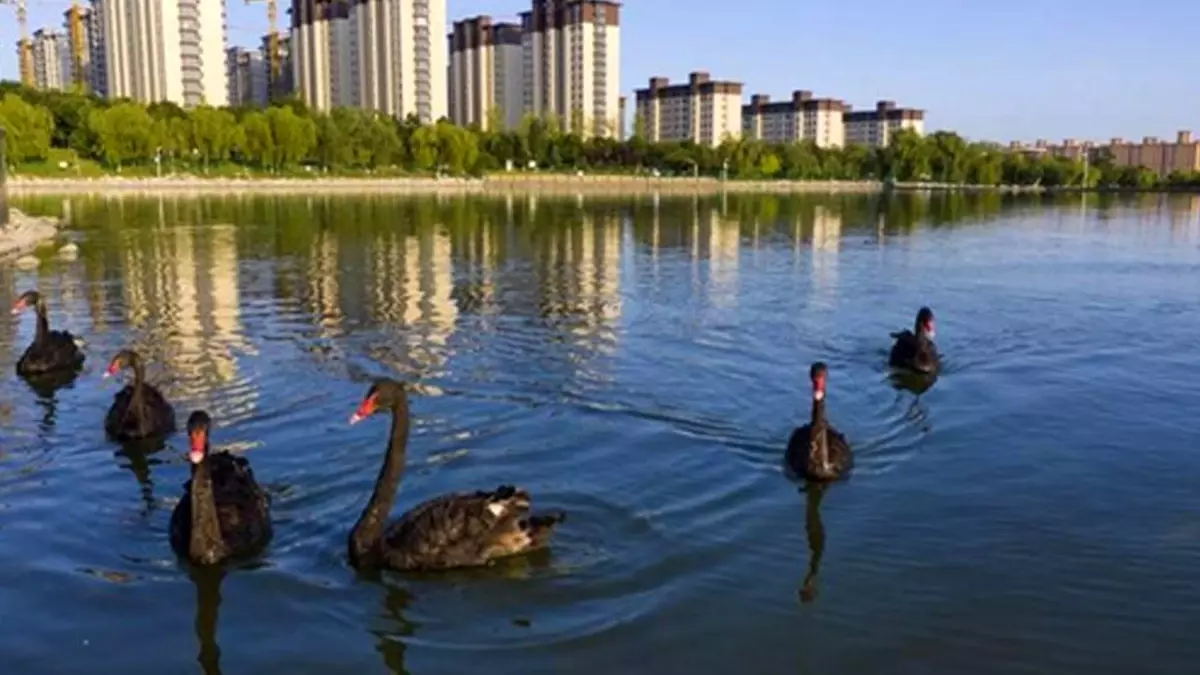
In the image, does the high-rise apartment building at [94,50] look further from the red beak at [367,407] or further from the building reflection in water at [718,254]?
the red beak at [367,407]

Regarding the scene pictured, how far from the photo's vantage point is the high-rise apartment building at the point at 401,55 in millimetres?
142500

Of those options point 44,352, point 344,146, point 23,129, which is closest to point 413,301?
point 44,352

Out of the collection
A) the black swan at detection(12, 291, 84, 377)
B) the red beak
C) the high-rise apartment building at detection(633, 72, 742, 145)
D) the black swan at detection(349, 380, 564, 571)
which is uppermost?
the high-rise apartment building at detection(633, 72, 742, 145)

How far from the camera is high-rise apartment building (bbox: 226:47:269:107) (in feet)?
614

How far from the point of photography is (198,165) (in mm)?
101000

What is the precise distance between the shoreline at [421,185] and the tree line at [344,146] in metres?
5.86

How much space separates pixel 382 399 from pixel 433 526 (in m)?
0.99

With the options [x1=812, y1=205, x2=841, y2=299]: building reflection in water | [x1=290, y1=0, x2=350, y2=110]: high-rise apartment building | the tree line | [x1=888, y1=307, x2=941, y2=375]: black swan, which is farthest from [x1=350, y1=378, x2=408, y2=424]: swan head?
[x1=290, y1=0, x2=350, y2=110]: high-rise apartment building

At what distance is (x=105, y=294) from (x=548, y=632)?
18154mm

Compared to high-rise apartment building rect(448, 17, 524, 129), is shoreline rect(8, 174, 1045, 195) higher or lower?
lower

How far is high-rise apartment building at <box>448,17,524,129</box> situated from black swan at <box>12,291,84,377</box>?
159m

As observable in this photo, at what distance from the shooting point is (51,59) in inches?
7269

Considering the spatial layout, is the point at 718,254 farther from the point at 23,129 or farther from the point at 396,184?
the point at 396,184

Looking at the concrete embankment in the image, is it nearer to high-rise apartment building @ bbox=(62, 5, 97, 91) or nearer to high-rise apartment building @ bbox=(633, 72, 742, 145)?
high-rise apartment building @ bbox=(633, 72, 742, 145)
